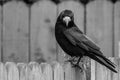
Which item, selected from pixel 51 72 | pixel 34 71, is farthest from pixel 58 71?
pixel 34 71

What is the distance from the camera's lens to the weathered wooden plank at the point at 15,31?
27.1ft

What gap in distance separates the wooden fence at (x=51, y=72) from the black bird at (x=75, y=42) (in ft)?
0.41

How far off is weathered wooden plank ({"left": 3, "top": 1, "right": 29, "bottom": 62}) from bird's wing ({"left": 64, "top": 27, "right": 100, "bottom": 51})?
82.8 inches

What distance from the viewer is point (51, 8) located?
830cm

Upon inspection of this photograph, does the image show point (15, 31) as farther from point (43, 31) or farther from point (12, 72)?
point (12, 72)

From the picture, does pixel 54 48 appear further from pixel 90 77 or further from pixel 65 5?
pixel 90 77

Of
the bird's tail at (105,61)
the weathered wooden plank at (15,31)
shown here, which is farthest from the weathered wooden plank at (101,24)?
the bird's tail at (105,61)

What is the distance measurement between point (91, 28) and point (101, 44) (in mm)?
205

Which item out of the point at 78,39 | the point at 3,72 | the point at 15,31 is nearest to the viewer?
the point at 3,72

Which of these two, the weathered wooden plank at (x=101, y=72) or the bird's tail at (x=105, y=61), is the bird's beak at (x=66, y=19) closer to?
the bird's tail at (x=105, y=61)

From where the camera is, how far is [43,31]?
831 cm

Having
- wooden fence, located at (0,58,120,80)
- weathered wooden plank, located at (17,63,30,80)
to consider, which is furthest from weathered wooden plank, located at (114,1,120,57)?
weathered wooden plank, located at (17,63,30,80)

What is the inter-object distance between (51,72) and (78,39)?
349mm

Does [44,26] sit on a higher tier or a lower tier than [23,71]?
higher
